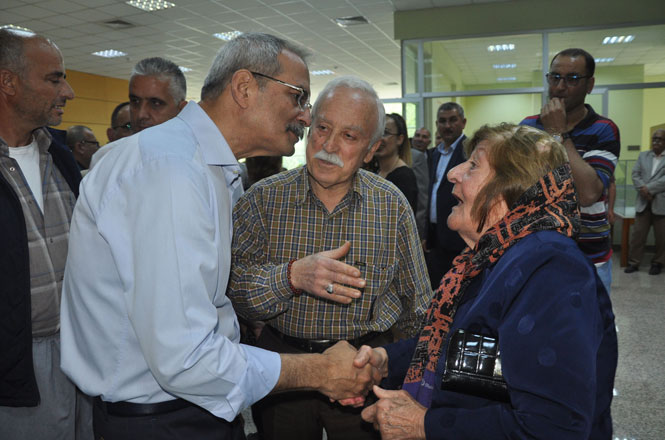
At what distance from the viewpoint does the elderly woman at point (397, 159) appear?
11.5ft

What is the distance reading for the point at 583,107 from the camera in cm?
224

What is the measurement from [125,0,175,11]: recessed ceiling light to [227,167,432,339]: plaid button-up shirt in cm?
747

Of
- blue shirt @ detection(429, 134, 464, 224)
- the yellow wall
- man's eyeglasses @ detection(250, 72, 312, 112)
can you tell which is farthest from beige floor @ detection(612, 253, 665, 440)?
the yellow wall

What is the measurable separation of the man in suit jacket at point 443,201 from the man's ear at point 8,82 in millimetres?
2616

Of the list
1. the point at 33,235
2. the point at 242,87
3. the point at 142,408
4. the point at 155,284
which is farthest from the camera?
the point at 33,235

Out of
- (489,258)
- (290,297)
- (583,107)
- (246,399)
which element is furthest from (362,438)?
(583,107)

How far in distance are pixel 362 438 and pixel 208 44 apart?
33.6 feet

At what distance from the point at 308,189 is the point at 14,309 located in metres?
1.04

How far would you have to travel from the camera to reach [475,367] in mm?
1073

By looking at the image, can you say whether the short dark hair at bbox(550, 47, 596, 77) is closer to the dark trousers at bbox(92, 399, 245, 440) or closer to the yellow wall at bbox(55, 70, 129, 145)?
the dark trousers at bbox(92, 399, 245, 440)

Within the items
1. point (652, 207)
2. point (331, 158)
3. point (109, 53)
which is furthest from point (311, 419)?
point (109, 53)

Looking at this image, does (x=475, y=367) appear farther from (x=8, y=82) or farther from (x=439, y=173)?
(x=439, y=173)

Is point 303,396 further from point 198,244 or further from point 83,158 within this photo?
point 83,158

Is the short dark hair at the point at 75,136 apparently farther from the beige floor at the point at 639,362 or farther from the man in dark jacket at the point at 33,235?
the beige floor at the point at 639,362
